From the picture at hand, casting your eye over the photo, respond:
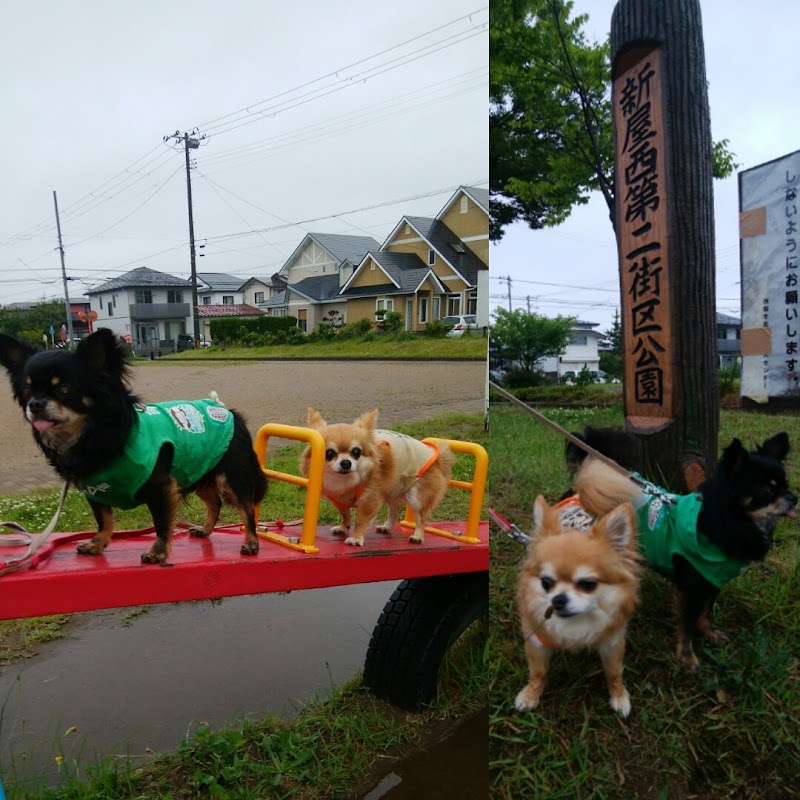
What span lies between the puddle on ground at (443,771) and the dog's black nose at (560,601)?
116 centimetres

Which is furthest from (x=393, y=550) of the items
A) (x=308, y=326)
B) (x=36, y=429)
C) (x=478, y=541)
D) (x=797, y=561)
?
(x=797, y=561)

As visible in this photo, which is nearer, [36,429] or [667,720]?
[667,720]

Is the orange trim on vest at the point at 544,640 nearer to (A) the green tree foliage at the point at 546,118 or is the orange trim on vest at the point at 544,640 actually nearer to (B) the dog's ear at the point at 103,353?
(A) the green tree foliage at the point at 546,118

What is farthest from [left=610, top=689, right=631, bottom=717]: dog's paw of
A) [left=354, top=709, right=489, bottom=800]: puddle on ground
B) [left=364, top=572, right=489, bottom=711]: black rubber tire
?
[left=364, top=572, right=489, bottom=711]: black rubber tire

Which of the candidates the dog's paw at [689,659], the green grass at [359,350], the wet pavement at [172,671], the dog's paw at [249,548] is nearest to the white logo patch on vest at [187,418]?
the dog's paw at [249,548]

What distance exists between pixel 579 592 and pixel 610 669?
0.51ft

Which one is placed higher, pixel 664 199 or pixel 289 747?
pixel 664 199

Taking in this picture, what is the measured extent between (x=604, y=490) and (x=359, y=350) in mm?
1425

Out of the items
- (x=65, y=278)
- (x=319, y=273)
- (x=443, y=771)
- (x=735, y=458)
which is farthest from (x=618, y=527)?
(x=65, y=278)

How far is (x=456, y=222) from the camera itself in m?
1.90

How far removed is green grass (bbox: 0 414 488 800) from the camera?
6.36 ft

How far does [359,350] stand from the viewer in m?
2.41

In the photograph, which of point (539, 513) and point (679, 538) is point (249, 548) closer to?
point (539, 513)

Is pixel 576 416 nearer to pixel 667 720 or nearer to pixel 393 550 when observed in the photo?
pixel 667 720
